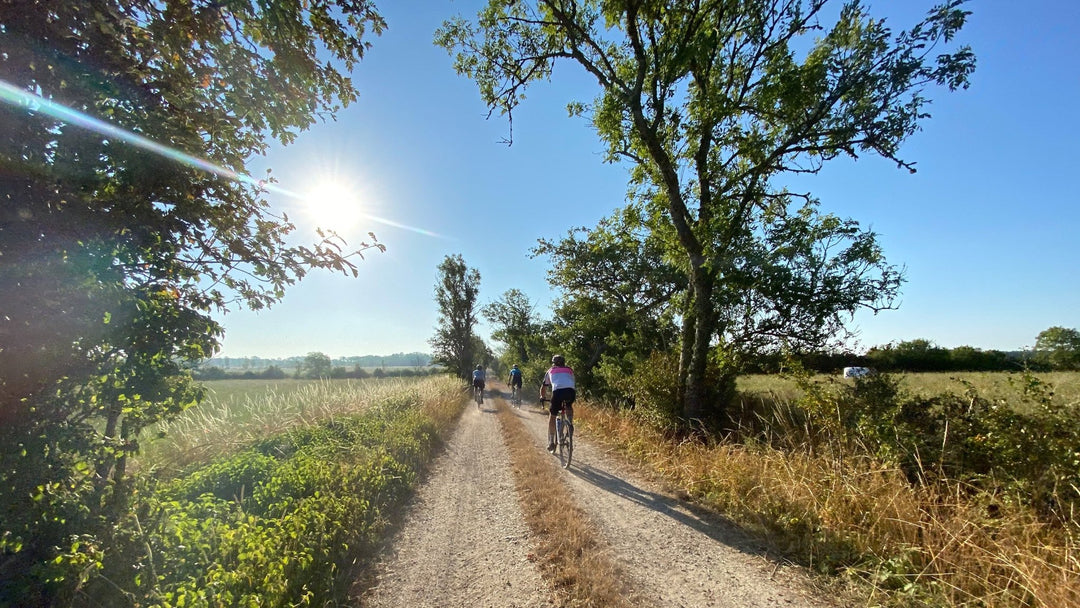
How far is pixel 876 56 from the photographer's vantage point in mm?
6504

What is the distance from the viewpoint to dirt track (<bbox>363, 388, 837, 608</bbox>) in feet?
10.2

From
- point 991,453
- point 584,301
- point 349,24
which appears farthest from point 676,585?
point 584,301

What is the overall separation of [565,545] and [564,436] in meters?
3.59

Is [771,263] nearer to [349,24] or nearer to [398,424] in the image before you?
[349,24]

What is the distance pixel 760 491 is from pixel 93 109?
669 cm

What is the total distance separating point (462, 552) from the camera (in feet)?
12.8

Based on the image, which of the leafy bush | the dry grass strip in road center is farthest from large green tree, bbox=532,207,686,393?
the dry grass strip in road center

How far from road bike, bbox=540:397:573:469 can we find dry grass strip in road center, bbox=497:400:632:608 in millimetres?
445

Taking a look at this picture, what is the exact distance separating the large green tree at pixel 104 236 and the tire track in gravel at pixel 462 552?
2.18 m

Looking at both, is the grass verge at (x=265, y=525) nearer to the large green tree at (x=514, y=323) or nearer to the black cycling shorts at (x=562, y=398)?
the black cycling shorts at (x=562, y=398)

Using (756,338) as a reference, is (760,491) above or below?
below

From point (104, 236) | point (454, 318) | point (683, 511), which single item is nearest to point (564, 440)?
point (683, 511)

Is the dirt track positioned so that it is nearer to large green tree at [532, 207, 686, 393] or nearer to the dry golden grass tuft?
the dry golden grass tuft

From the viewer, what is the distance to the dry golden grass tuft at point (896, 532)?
276 centimetres
